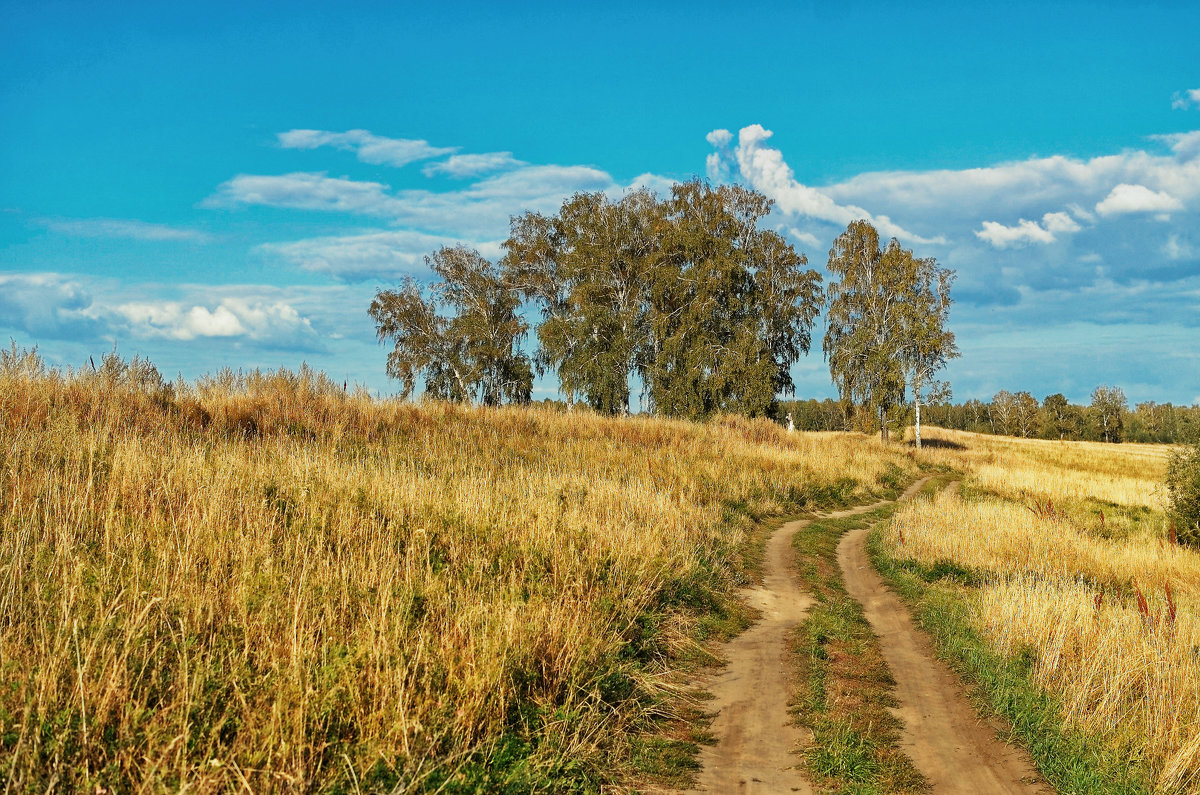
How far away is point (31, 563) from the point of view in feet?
19.7

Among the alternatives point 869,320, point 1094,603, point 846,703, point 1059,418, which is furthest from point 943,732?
point 1059,418

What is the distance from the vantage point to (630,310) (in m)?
40.4

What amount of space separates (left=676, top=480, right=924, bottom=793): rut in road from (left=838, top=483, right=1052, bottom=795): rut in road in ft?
3.52

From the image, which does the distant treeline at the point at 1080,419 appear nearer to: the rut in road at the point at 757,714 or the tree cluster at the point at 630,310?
the tree cluster at the point at 630,310

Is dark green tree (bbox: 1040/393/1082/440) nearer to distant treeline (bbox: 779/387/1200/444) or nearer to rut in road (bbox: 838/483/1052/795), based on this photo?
distant treeline (bbox: 779/387/1200/444)

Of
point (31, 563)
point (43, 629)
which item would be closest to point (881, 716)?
point (43, 629)

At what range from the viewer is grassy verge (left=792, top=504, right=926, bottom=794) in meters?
5.56

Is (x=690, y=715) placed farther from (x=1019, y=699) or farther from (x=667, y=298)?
(x=667, y=298)

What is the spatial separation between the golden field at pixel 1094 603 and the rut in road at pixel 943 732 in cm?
74

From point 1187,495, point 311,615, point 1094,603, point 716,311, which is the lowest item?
point 1094,603

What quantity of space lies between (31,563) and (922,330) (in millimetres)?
49311

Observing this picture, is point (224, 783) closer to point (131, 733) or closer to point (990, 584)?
point (131, 733)

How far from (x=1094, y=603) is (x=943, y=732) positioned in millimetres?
3895

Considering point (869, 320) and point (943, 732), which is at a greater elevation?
point (869, 320)
